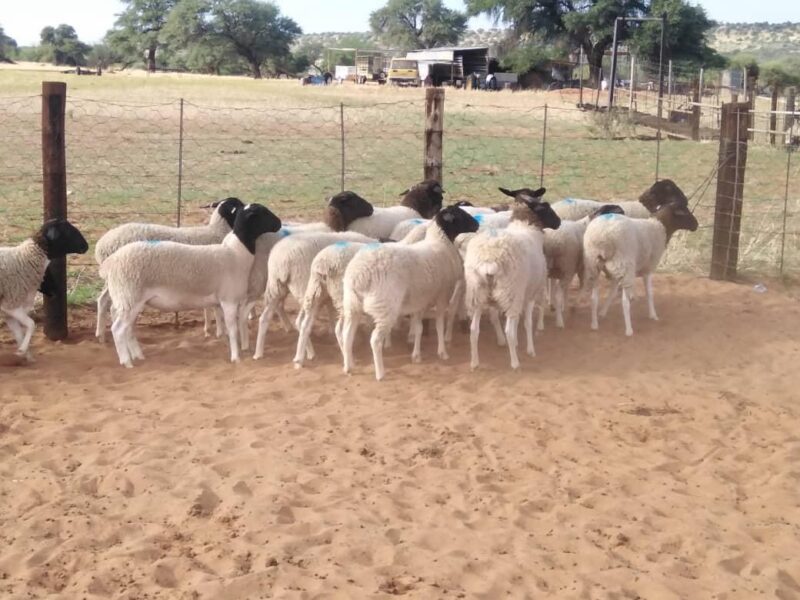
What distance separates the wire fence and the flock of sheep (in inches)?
69.4

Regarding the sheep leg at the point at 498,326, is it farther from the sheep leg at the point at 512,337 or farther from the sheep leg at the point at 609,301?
the sheep leg at the point at 609,301

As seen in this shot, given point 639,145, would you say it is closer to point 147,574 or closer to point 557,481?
point 557,481

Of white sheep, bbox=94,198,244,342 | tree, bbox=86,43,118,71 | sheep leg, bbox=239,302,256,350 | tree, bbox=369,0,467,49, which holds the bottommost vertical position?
sheep leg, bbox=239,302,256,350

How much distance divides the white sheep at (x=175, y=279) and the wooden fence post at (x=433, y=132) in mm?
3153

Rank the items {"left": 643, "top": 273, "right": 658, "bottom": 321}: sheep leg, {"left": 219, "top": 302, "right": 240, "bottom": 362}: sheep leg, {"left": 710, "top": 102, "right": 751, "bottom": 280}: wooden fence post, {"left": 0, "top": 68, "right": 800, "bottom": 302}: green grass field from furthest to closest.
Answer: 1. {"left": 0, "top": 68, "right": 800, "bottom": 302}: green grass field
2. {"left": 710, "top": 102, "right": 751, "bottom": 280}: wooden fence post
3. {"left": 643, "top": 273, "right": 658, "bottom": 321}: sheep leg
4. {"left": 219, "top": 302, "right": 240, "bottom": 362}: sheep leg

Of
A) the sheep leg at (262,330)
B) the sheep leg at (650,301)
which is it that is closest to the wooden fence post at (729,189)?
the sheep leg at (650,301)

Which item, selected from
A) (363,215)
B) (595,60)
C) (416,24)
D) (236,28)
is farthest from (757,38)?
(363,215)

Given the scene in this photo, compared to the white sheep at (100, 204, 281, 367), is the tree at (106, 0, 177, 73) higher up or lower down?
higher up

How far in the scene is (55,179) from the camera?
863 centimetres

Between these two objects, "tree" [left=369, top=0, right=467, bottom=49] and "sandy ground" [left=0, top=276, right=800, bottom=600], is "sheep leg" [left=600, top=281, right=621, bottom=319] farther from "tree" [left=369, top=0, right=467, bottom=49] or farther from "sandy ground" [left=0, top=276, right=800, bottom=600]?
"tree" [left=369, top=0, right=467, bottom=49]

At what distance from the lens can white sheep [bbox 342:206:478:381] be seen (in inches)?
297

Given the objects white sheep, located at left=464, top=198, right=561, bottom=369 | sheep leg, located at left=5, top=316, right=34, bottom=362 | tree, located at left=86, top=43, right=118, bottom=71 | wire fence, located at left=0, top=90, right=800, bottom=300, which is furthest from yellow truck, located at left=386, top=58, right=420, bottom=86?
sheep leg, located at left=5, top=316, right=34, bottom=362

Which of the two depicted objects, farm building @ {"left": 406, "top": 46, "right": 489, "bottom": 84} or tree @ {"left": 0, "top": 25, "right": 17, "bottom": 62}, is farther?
tree @ {"left": 0, "top": 25, "right": 17, "bottom": 62}

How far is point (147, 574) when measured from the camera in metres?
4.56
